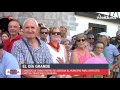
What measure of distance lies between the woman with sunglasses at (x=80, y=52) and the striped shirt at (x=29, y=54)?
485 mm

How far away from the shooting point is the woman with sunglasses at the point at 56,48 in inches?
239

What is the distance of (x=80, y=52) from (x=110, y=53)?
2.06 feet

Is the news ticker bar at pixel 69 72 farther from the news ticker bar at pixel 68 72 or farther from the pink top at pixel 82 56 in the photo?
the pink top at pixel 82 56

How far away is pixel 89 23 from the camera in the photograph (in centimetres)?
626

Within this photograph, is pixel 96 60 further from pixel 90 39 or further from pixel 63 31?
pixel 63 31

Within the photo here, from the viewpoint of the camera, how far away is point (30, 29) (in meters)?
5.95

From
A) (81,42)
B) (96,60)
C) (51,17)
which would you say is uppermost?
(51,17)

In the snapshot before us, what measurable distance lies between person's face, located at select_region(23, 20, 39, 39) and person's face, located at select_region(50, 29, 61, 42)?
0.32m

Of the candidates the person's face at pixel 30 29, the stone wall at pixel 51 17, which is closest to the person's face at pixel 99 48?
the stone wall at pixel 51 17

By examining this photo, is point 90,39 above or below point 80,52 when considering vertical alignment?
above

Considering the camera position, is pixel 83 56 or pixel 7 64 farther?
pixel 83 56

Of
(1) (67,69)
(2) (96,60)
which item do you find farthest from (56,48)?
(2) (96,60)
